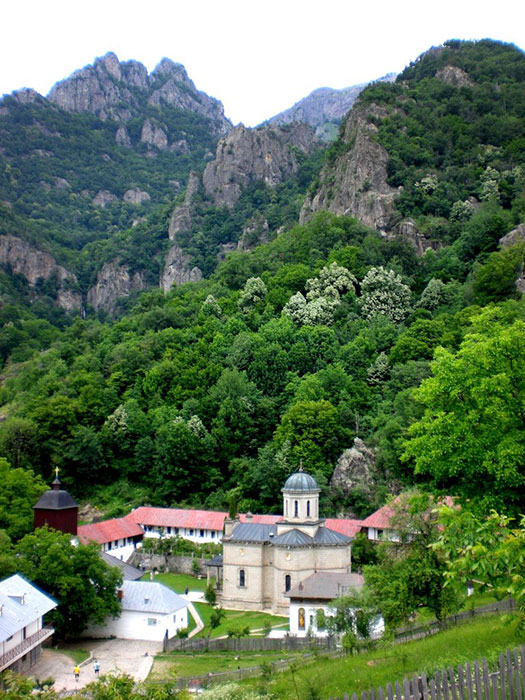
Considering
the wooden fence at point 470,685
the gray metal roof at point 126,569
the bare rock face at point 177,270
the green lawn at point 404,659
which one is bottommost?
the gray metal roof at point 126,569

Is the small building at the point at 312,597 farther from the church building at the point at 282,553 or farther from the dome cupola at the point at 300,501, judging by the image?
the dome cupola at the point at 300,501

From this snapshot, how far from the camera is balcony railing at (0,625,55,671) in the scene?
Answer: 33188 millimetres

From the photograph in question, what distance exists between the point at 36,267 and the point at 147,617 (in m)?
128

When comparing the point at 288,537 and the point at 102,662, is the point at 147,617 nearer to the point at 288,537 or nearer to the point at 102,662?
the point at 102,662

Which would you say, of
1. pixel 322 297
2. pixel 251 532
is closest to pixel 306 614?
pixel 251 532

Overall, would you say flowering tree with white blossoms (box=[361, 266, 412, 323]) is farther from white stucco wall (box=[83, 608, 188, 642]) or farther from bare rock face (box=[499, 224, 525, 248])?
white stucco wall (box=[83, 608, 188, 642])

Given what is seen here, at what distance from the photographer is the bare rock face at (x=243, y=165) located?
147 metres

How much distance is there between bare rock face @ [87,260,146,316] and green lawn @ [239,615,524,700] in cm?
13348

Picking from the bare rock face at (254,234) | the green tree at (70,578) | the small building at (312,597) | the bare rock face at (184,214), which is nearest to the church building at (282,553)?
the small building at (312,597)

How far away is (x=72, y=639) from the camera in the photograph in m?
42.1

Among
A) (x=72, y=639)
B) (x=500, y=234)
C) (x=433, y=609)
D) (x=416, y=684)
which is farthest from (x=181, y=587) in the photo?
(x=500, y=234)

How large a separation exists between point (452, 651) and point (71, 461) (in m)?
52.9

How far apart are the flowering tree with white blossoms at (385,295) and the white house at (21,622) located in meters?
48.8

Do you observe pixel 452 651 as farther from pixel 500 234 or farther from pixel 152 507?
pixel 500 234
